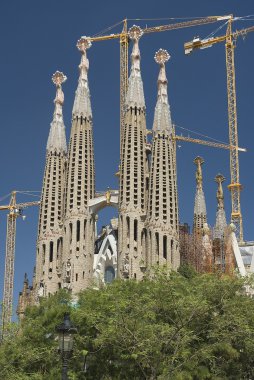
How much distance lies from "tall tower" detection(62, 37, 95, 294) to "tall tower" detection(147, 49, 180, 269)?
6.14 metres

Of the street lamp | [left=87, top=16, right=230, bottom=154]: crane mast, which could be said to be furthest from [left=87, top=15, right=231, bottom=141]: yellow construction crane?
the street lamp

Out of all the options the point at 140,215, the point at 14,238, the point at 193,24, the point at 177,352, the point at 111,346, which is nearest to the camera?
the point at 177,352

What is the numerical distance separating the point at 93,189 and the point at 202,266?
14.6 m

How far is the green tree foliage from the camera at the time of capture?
2414 cm

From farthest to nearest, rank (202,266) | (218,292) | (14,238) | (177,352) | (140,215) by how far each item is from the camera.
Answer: (14,238), (202,266), (140,215), (218,292), (177,352)

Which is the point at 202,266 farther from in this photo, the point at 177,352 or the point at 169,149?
the point at 177,352

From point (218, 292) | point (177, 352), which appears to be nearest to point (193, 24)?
point (218, 292)

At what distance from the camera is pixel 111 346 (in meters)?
26.9

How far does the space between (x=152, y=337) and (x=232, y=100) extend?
61.6 meters

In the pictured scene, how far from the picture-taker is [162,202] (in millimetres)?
61625

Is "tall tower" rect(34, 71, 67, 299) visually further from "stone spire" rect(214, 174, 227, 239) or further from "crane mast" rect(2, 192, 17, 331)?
"stone spire" rect(214, 174, 227, 239)

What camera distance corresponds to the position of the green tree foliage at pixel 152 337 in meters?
24.1

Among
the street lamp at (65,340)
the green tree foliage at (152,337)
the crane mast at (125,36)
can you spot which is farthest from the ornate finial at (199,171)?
the street lamp at (65,340)

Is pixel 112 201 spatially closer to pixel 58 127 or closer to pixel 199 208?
pixel 58 127
